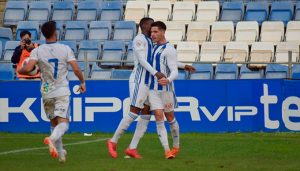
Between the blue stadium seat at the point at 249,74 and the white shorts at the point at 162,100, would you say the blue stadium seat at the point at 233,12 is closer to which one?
the blue stadium seat at the point at 249,74

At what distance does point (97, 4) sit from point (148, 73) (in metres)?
15.0

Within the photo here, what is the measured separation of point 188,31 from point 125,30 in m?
1.84

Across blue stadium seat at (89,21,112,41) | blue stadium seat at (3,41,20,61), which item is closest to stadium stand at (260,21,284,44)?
blue stadium seat at (89,21,112,41)

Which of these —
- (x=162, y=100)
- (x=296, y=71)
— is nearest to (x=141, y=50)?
(x=162, y=100)

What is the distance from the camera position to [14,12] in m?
30.0

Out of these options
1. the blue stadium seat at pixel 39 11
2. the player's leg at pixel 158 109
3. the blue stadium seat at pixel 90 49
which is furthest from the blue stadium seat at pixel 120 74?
the player's leg at pixel 158 109

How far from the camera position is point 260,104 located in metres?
22.0

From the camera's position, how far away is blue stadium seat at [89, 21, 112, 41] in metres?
28.5

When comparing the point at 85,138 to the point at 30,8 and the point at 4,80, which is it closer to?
the point at 4,80

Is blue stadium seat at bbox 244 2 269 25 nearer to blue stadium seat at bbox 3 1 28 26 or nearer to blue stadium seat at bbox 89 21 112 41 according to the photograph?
blue stadium seat at bbox 89 21 112 41

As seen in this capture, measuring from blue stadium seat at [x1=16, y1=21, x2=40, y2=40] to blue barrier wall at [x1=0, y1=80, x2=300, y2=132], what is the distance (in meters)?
6.22

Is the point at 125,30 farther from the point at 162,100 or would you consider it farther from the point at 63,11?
the point at 162,100

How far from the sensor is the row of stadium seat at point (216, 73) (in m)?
24.1

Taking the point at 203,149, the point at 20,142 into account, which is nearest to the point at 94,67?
the point at 20,142
